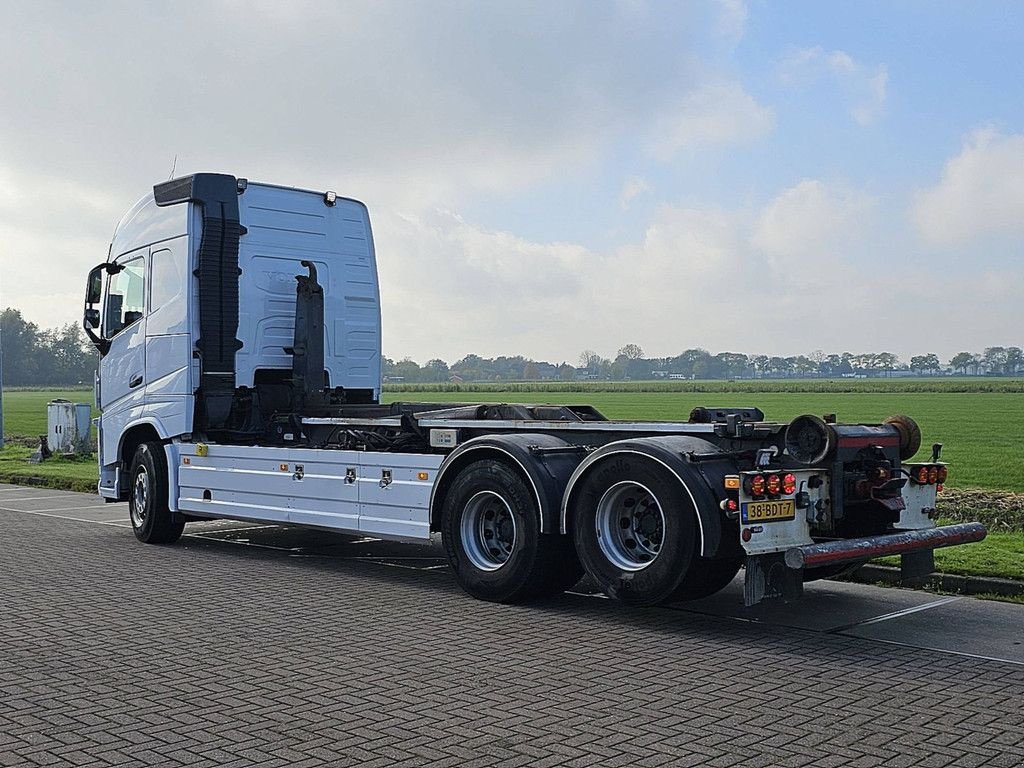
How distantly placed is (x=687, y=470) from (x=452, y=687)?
2442 millimetres

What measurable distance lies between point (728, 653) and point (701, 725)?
1831mm

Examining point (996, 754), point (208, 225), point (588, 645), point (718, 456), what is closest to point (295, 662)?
point (588, 645)

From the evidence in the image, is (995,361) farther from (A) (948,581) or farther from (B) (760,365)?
(A) (948,581)

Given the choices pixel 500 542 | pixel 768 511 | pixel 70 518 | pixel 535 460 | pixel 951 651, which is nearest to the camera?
pixel 951 651

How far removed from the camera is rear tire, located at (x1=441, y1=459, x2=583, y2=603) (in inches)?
364

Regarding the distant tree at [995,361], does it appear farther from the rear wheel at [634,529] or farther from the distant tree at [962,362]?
the rear wheel at [634,529]

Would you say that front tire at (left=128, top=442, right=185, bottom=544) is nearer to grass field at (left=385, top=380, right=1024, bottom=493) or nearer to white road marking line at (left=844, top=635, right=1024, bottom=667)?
grass field at (left=385, top=380, right=1024, bottom=493)

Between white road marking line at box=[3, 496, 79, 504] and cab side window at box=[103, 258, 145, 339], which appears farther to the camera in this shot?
white road marking line at box=[3, 496, 79, 504]

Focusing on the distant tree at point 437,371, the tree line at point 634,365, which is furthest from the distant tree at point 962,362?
the distant tree at point 437,371

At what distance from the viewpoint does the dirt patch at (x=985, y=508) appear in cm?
1400

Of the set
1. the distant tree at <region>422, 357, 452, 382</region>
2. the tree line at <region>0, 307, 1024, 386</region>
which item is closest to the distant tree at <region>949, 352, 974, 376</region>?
the tree line at <region>0, 307, 1024, 386</region>

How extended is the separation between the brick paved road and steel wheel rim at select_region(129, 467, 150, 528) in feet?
11.0

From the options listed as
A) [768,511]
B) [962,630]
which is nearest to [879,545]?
[962,630]

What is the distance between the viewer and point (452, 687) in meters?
6.69
